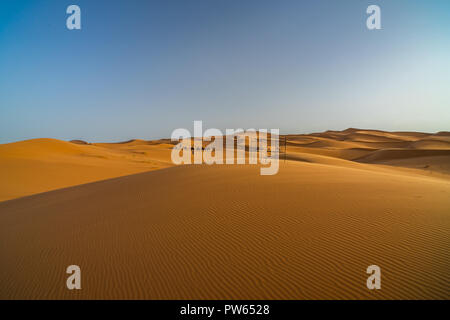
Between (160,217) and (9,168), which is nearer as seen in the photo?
(160,217)

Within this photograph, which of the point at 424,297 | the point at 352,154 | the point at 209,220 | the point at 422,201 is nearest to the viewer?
the point at 424,297

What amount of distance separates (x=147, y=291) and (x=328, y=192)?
4.45m

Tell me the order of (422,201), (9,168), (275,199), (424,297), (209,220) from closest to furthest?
(424,297) → (209,220) → (422,201) → (275,199) → (9,168)

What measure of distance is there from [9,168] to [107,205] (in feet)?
47.6

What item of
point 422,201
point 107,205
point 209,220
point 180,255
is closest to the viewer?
point 180,255

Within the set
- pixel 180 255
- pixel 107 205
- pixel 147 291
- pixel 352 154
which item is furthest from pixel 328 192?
pixel 352 154

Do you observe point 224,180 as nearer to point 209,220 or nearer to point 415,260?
point 209,220

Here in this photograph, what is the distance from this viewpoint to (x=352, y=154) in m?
34.3

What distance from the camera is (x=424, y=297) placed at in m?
2.18
